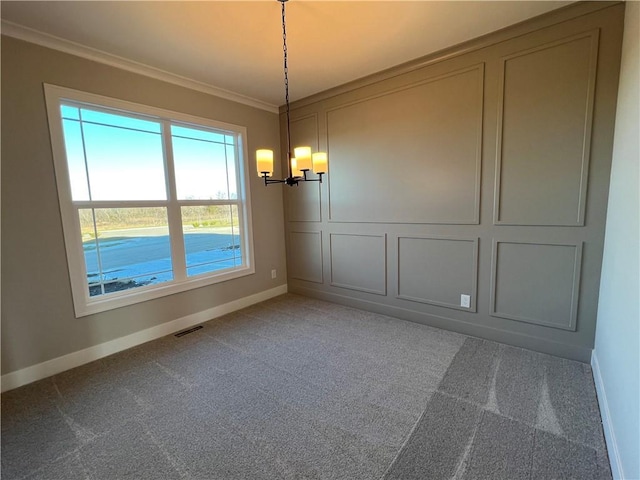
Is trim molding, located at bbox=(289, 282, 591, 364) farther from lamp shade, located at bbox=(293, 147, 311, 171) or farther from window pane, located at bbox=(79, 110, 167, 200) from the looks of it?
window pane, located at bbox=(79, 110, 167, 200)

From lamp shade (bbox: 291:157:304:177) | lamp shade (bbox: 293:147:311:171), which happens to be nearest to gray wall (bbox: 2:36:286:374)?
lamp shade (bbox: 291:157:304:177)

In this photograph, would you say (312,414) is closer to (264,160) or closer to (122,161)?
(264,160)

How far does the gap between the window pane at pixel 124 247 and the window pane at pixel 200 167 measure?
43 cm

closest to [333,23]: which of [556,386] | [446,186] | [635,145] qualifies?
[446,186]

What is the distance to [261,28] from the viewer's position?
222cm

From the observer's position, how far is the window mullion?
301 cm

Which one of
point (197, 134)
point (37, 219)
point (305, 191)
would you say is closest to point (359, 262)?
point (305, 191)

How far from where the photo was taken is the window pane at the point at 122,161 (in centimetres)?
257

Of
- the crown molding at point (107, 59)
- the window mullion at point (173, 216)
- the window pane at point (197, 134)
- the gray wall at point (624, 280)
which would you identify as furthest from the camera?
the window pane at point (197, 134)

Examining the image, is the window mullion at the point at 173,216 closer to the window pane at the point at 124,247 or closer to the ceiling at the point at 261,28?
the window pane at the point at 124,247

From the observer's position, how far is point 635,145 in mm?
1510

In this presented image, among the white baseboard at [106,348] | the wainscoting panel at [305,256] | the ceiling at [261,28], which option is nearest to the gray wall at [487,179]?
the ceiling at [261,28]

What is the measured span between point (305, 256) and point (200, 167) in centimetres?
182

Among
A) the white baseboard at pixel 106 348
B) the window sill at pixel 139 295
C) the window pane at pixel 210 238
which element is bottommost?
the white baseboard at pixel 106 348
